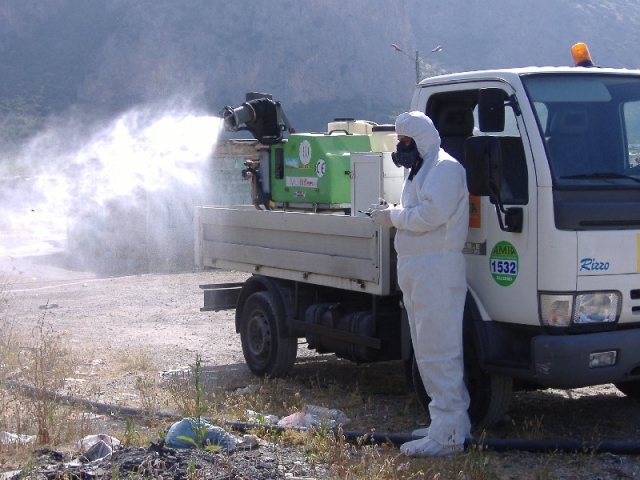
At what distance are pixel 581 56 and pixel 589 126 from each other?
822 millimetres

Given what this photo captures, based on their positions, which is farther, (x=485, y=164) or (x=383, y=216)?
(x=383, y=216)

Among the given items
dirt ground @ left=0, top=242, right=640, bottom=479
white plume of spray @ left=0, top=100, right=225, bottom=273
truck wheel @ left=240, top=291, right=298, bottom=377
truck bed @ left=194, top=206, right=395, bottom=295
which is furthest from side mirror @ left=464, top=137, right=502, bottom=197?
white plume of spray @ left=0, top=100, right=225, bottom=273

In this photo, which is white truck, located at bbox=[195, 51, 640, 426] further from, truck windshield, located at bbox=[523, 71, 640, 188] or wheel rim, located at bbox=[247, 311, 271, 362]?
wheel rim, located at bbox=[247, 311, 271, 362]

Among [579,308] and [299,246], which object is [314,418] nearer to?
[299,246]

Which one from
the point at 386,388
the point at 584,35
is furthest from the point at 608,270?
the point at 584,35

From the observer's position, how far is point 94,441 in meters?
6.01

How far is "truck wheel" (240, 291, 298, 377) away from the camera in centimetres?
876

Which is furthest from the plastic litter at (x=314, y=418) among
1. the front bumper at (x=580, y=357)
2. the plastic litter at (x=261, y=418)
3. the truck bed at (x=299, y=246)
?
the front bumper at (x=580, y=357)

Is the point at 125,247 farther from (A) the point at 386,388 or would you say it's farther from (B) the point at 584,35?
(B) the point at 584,35

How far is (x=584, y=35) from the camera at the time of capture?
293ft

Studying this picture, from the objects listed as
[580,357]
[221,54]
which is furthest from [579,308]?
[221,54]

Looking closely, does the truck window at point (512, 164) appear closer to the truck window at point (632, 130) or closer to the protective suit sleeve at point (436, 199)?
the protective suit sleeve at point (436, 199)

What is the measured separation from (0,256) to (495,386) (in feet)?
76.3

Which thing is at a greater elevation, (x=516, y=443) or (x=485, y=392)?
(x=485, y=392)
